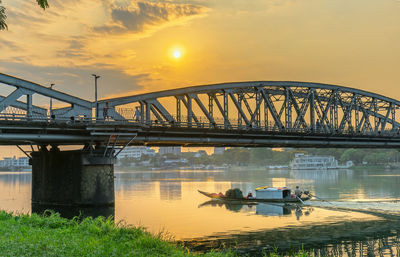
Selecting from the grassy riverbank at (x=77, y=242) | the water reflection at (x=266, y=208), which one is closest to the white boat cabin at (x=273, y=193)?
the water reflection at (x=266, y=208)

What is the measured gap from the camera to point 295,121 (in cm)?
7700

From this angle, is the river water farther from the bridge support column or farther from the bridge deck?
the bridge deck

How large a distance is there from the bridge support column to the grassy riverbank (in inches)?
861

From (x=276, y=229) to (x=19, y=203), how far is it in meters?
37.1

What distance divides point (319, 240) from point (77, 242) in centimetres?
1855

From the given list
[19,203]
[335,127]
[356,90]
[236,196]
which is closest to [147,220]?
[236,196]

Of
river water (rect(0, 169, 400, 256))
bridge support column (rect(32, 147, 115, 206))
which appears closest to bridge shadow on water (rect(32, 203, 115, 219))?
bridge support column (rect(32, 147, 115, 206))

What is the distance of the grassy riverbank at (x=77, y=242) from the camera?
1805cm

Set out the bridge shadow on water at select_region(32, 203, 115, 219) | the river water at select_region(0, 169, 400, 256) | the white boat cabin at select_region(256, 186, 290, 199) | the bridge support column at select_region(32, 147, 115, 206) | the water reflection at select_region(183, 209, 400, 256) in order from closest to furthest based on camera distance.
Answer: the water reflection at select_region(183, 209, 400, 256) < the river water at select_region(0, 169, 400, 256) < the bridge shadow on water at select_region(32, 203, 115, 219) < the bridge support column at select_region(32, 147, 115, 206) < the white boat cabin at select_region(256, 186, 290, 199)

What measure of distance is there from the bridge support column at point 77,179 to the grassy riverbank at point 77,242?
21.9 meters

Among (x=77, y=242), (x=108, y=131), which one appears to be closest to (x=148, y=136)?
(x=108, y=131)

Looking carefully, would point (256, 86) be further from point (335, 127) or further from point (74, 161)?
point (74, 161)

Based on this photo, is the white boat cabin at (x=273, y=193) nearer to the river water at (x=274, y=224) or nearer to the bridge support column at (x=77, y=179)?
the river water at (x=274, y=224)

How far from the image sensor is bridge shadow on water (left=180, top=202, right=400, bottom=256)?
28.5 meters
